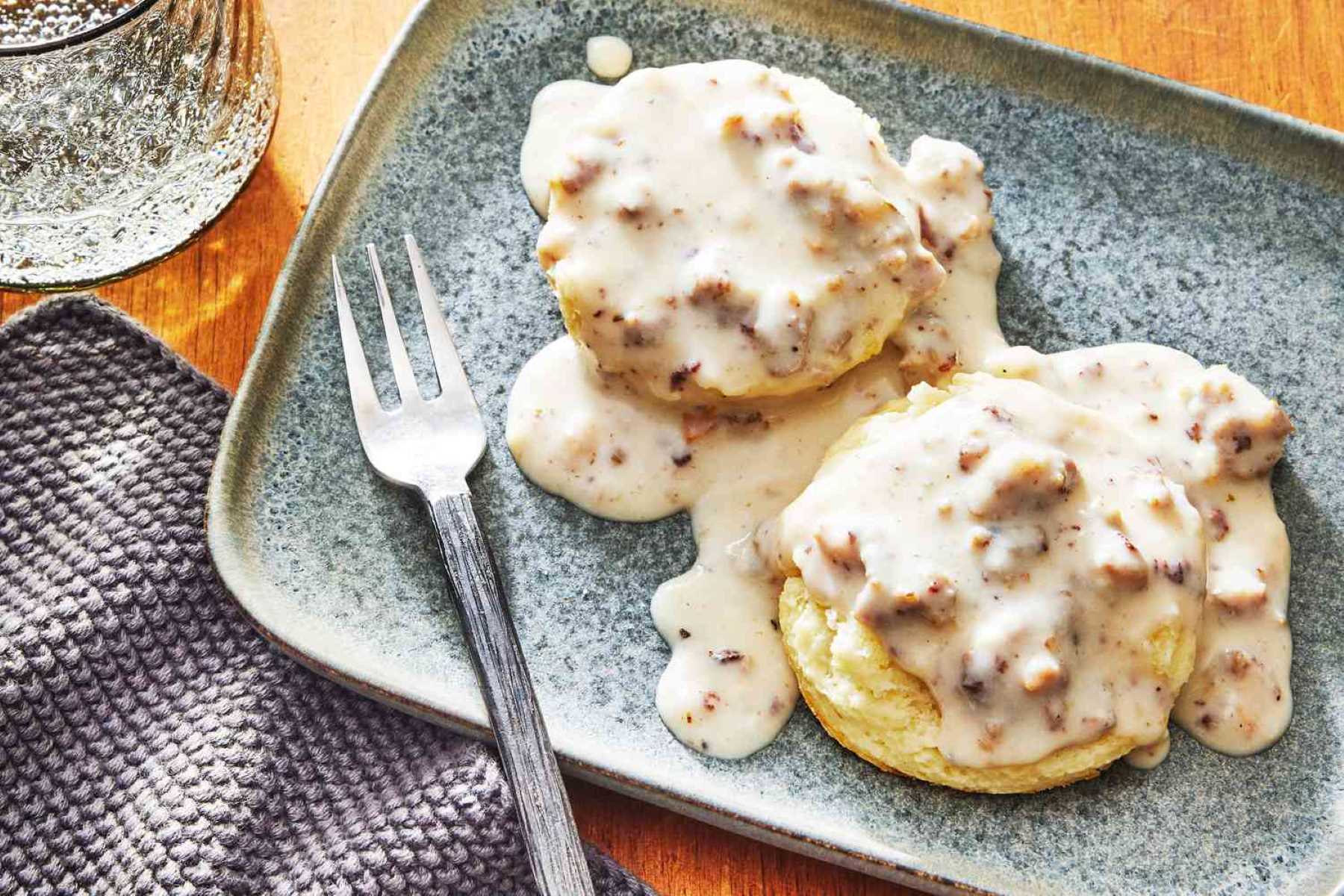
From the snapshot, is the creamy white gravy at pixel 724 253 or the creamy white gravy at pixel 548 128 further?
the creamy white gravy at pixel 548 128

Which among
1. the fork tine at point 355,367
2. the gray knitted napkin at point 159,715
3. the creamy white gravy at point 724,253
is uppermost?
the creamy white gravy at point 724,253

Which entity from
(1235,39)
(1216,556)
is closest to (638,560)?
(1216,556)

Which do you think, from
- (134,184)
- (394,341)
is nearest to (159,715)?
(394,341)

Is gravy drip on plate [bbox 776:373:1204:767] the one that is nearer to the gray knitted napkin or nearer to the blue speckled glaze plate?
the blue speckled glaze plate

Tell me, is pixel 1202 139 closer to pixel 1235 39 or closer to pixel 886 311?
pixel 1235 39

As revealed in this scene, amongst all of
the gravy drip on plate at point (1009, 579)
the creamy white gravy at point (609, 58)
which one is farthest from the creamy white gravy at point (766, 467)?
the creamy white gravy at point (609, 58)

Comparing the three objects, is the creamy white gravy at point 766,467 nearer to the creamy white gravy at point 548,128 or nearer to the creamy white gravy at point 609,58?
the creamy white gravy at point 548,128
